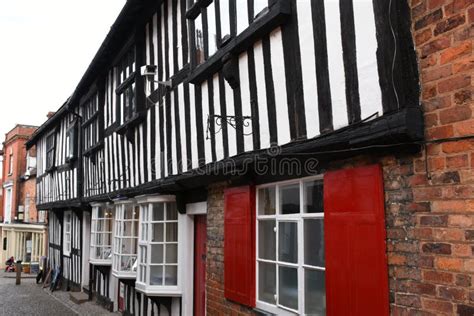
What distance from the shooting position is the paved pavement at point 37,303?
1159cm

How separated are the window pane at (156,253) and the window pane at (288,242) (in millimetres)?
3515

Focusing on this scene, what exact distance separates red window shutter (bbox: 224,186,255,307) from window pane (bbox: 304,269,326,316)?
0.95 meters

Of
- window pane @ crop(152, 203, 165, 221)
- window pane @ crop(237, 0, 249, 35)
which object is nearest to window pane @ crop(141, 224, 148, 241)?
window pane @ crop(152, 203, 165, 221)

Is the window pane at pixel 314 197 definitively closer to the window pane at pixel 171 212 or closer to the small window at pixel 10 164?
the window pane at pixel 171 212

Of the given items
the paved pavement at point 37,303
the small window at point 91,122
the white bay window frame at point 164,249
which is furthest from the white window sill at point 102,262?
the white bay window frame at point 164,249

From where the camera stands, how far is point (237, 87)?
Result: 5.46 meters

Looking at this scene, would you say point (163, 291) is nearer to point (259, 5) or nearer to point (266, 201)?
point (266, 201)

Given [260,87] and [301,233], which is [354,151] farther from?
[260,87]

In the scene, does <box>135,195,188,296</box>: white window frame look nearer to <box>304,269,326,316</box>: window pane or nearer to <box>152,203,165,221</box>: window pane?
<box>152,203,165,221</box>: window pane

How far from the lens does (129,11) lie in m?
8.77

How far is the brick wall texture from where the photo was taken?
2.81 m

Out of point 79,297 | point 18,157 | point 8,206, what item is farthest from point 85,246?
point 8,206

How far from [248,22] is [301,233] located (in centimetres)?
234

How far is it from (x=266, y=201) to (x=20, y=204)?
946 inches
